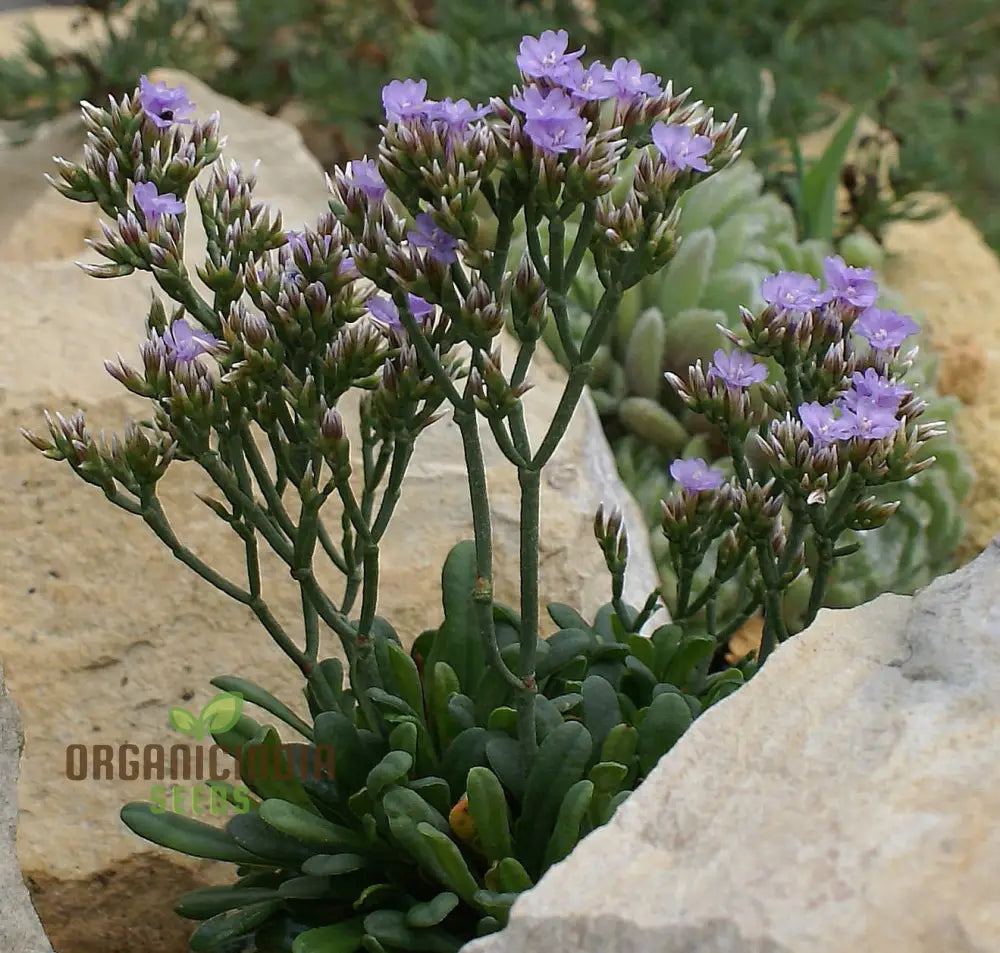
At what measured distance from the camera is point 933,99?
181 inches

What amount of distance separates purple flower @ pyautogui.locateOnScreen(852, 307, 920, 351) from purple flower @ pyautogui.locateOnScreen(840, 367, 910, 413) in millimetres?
58

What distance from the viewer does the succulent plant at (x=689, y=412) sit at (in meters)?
2.92

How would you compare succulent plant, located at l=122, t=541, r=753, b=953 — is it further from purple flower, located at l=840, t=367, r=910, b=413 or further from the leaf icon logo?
purple flower, located at l=840, t=367, r=910, b=413

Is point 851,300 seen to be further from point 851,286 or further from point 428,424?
point 428,424

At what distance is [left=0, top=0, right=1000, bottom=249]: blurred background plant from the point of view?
397 centimetres

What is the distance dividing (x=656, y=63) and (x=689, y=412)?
1431 mm

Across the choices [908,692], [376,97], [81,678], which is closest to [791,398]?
[908,692]

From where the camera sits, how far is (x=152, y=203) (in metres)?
1.42

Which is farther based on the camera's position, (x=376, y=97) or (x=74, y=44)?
(x=74, y=44)

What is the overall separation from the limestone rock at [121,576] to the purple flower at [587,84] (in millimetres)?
1183

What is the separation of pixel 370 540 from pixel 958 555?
2.31m

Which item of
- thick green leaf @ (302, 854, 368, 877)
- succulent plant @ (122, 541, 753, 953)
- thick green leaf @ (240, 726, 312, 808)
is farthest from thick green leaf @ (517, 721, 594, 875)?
thick green leaf @ (240, 726, 312, 808)

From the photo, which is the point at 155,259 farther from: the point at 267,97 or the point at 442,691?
the point at 267,97

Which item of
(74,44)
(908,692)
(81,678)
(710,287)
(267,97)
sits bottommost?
(908,692)
